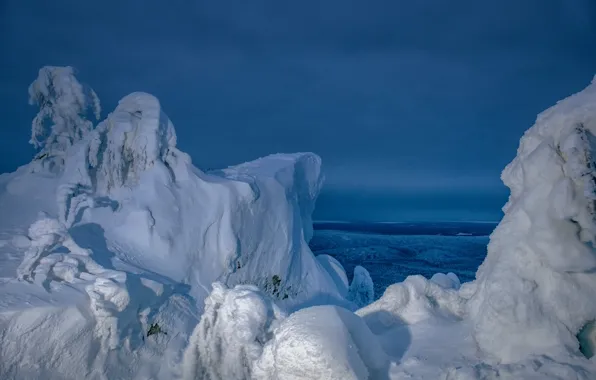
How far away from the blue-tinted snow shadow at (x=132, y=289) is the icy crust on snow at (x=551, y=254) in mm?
5161

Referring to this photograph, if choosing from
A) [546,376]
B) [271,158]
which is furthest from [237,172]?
[546,376]

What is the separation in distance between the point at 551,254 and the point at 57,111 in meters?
11.0

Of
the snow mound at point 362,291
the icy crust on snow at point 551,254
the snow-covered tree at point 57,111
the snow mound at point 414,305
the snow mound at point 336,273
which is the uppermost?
the snow-covered tree at point 57,111

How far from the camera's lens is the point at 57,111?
384 inches

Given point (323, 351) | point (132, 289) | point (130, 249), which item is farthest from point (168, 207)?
point (323, 351)

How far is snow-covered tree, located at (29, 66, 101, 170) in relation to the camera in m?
9.38

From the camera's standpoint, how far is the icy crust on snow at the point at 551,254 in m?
3.36

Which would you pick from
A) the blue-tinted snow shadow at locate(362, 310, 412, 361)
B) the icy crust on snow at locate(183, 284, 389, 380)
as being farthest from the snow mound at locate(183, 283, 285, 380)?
the blue-tinted snow shadow at locate(362, 310, 412, 361)

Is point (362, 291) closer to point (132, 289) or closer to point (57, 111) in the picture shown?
point (132, 289)

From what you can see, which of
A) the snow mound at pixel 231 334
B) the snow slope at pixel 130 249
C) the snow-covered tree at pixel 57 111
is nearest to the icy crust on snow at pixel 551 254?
the snow mound at pixel 231 334

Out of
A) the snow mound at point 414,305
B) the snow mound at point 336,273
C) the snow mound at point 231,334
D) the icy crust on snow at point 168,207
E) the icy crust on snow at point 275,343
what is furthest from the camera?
the snow mound at point 336,273

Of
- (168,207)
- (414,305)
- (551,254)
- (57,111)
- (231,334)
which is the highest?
(57,111)

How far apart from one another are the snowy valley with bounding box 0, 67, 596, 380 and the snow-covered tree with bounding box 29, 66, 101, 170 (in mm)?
37

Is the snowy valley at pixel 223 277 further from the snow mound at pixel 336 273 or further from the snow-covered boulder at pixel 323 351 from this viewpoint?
the snow mound at pixel 336 273
